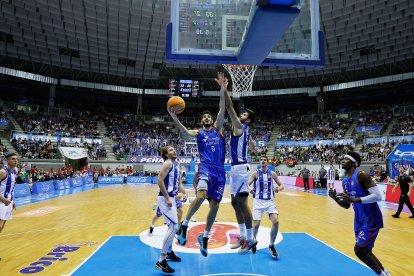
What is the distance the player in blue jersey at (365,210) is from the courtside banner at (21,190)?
1711cm

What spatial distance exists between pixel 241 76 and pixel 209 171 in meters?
9.16

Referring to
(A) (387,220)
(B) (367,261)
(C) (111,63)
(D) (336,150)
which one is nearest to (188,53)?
(B) (367,261)

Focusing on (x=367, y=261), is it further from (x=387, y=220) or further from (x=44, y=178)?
(x=44, y=178)

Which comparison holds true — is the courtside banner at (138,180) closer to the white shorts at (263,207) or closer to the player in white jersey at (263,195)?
the player in white jersey at (263,195)

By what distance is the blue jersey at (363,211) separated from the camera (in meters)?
4.33

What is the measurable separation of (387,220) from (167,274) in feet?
28.7

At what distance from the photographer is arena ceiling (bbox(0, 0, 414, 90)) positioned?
1018 inches

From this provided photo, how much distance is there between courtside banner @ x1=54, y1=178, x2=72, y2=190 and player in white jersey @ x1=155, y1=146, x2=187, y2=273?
18.2 m

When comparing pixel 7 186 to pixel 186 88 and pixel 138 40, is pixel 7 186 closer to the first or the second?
pixel 138 40

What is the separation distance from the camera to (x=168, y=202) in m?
5.13

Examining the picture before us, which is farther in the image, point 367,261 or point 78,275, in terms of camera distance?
point 78,275

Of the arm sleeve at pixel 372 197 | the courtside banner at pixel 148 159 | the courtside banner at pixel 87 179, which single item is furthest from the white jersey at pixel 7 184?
the courtside banner at pixel 148 159


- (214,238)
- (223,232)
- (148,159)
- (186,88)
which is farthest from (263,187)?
(186,88)

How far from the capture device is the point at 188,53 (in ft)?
25.0
